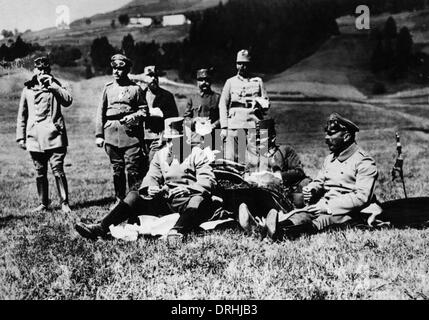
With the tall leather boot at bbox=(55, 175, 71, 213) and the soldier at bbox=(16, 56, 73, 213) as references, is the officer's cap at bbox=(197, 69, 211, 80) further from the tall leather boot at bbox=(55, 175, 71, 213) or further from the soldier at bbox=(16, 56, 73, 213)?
the tall leather boot at bbox=(55, 175, 71, 213)

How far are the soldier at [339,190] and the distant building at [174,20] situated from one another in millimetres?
8363

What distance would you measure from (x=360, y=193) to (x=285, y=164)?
4.24 ft

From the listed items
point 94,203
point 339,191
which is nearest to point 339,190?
point 339,191

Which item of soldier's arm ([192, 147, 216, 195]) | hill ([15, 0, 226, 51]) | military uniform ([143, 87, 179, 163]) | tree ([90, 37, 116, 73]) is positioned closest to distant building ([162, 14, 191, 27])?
hill ([15, 0, 226, 51])

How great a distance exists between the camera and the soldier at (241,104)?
727 centimetres

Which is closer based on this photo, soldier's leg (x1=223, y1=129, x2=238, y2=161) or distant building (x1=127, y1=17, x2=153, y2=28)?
soldier's leg (x1=223, y1=129, x2=238, y2=161)

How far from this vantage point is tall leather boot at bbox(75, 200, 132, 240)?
200 inches

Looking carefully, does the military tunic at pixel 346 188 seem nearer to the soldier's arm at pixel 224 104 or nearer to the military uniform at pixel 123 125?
the soldier's arm at pixel 224 104

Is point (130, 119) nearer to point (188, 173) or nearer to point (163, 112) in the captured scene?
point (163, 112)

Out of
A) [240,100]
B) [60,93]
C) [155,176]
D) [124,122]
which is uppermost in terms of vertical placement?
[60,93]

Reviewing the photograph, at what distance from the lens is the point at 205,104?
7.52 m

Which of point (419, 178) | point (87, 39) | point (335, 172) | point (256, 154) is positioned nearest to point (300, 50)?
point (87, 39)

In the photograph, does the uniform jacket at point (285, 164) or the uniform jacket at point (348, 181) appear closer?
the uniform jacket at point (348, 181)

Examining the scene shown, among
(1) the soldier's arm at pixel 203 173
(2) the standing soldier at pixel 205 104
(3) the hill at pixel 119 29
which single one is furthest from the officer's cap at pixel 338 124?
(3) the hill at pixel 119 29
